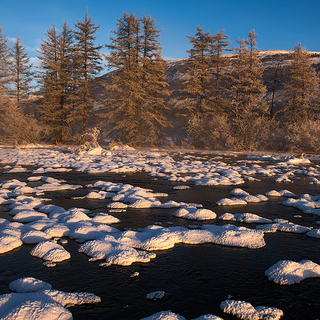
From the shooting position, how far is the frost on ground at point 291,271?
282 cm

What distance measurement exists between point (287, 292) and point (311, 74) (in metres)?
30.5

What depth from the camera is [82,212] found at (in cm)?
477

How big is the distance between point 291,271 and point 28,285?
262 cm

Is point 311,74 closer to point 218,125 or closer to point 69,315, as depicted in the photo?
point 218,125

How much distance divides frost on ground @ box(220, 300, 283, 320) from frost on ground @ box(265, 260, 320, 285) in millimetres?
561

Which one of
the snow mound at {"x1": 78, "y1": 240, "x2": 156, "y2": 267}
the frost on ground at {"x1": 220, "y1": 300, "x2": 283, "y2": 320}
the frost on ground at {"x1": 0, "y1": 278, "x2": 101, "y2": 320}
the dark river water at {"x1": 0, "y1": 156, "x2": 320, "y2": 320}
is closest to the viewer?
the frost on ground at {"x1": 0, "y1": 278, "x2": 101, "y2": 320}

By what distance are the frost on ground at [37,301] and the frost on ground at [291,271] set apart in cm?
177

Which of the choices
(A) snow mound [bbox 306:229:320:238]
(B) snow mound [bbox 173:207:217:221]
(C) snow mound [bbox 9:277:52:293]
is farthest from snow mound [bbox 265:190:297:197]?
(C) snow mound [bbox 9:277:52:293]

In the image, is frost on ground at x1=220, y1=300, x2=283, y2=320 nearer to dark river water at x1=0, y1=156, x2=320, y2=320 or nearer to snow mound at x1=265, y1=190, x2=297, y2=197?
dark river water at x1=0, y1=156, x2=320, y2=320

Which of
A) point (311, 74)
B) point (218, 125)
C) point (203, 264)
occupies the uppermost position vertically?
point (311, 74)

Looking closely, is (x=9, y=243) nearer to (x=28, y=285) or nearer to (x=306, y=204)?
(x=28, y=285)

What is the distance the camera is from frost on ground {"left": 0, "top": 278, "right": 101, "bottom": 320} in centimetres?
212

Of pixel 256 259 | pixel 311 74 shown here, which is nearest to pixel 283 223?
pixel 256 259

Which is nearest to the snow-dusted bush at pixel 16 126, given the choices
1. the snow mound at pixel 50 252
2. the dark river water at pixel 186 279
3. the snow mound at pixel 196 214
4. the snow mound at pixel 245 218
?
the snow mound at pixel 196 214
